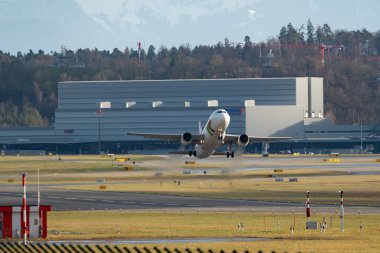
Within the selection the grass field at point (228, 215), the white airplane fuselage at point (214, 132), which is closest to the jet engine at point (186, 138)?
the white airplane fuselage at point (214, 132)

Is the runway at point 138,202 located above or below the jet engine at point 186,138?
below

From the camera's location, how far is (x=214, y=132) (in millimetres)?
106688

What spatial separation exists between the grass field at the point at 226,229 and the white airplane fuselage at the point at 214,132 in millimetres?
9458

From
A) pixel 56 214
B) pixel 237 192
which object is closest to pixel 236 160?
pixel 237 192

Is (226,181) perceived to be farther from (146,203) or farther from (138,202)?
(146,203)

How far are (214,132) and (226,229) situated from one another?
2529 centimetres

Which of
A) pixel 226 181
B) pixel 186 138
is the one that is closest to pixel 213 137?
pixel 186 138

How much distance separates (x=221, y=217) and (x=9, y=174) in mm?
83407

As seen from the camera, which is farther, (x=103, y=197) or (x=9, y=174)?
(x=9, y=174)

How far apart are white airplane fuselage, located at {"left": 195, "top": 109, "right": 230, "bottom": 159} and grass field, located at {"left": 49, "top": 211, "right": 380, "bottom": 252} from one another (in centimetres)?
946

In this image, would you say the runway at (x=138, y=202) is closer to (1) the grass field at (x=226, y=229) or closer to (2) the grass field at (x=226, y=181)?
(2) the grass field at (x=226, y=181)

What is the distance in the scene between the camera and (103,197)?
121m

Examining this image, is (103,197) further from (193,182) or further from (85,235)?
(85,235)

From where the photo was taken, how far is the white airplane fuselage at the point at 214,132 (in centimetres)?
10394
